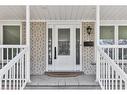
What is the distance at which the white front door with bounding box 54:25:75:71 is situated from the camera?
27.5ft

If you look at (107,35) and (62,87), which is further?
(107,35)

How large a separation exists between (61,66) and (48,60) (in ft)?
→ 1.85

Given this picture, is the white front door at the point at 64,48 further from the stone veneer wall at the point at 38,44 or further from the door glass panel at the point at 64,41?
the stone veneer wall at the point at 38,44

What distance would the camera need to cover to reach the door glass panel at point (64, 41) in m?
8.41

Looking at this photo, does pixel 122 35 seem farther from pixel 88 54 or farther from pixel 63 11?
pixel 63 11

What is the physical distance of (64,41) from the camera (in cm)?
845

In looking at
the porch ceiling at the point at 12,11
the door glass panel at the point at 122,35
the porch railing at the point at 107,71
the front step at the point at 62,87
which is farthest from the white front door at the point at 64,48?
the front step at the point at 62,87

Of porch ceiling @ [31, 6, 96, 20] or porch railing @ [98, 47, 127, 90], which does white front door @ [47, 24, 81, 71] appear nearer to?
porch ceiling @ [31, 6, 96, 20]

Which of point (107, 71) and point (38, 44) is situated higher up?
point (38, 44)

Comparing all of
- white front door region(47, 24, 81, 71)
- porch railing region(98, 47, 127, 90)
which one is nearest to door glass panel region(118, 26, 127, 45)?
white front door region(47, 24, 81, 71)

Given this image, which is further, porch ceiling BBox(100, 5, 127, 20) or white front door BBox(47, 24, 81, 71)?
white front door BBox(47, 24, 81, 71)

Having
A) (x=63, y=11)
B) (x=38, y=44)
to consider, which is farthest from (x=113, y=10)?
(x=38, y=44)
